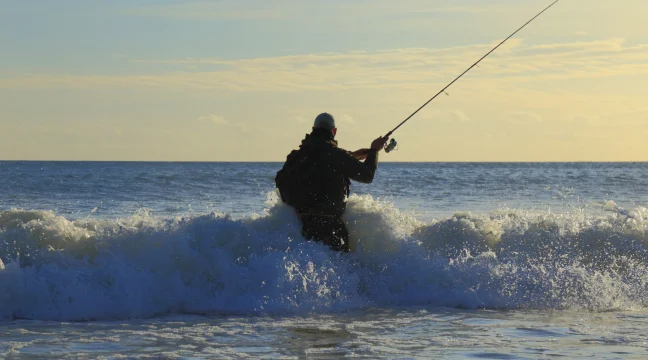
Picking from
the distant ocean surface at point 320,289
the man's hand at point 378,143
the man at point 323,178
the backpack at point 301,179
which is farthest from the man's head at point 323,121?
the distant ocean surface at point 320,289

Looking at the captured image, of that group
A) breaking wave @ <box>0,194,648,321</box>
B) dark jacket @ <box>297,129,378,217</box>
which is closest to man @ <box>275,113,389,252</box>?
dark jacket @ <box>297,129,378,217</box>

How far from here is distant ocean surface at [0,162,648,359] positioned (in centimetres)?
568

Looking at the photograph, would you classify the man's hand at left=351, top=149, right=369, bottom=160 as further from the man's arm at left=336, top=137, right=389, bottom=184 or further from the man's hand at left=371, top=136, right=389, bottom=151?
the man's arm at left=336, top=137, right=389, bottom=184

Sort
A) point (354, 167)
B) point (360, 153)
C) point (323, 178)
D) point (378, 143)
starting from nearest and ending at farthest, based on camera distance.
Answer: point (354, 167)
point (323, 178)
point (378, 143)
point (360, 153)

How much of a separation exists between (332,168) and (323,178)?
0.44 ft

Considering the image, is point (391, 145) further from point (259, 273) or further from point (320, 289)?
point (259, 273)

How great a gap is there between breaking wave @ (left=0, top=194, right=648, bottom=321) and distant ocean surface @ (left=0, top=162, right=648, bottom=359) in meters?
0.01

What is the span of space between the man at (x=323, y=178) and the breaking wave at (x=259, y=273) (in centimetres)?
20

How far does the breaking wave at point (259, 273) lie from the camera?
6.97 m

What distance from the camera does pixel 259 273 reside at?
24.4ft

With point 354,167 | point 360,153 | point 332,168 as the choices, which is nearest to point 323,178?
point 332,168

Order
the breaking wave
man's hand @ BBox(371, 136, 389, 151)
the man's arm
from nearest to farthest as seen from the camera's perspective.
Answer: the breaking wave, the man's arm, man's hand @ BBox(371, 136, 389, 151)

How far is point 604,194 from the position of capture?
87.8 ft

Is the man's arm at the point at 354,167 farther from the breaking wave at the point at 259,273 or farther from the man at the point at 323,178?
the breaking wave at the point at 259,273
